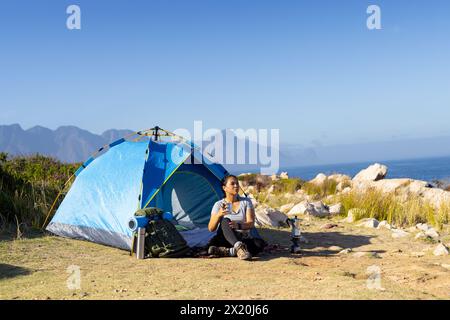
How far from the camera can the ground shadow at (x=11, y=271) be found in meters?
6.42

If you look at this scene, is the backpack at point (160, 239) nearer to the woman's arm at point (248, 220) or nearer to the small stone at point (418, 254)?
the woman's arm at point (248, 220)

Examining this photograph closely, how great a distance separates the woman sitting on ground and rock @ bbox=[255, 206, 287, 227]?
3.00 m

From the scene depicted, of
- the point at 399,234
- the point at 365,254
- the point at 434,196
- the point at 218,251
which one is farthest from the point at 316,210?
the point at 218,251

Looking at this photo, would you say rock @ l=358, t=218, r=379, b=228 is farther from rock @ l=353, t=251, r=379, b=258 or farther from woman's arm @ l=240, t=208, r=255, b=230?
woman's arm @ l=240, t=208, r=255, b=230

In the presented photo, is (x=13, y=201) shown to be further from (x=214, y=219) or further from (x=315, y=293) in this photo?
(x=315, y=293)

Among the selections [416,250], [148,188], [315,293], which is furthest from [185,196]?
[315,293]

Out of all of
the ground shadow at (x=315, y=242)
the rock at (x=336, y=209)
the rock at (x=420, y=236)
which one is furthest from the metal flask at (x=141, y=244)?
the rock at (x=336, y=209)

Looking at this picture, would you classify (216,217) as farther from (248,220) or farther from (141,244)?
(141,244)

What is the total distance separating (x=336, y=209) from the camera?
41.7 ft

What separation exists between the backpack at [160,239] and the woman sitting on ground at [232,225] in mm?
503

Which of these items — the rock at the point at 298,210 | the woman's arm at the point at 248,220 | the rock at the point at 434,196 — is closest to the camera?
the woman's arm at the point at 248,220

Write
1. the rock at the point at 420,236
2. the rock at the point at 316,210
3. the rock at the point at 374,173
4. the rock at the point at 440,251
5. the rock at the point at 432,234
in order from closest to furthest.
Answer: the rock at the point at 440,251
the rock at the point at 420,236
the rock at the point at 432,234
the rock at the point at 316,210
the rock at the point at 374,173

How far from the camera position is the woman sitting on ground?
7.72 m

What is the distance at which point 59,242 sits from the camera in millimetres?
8906
